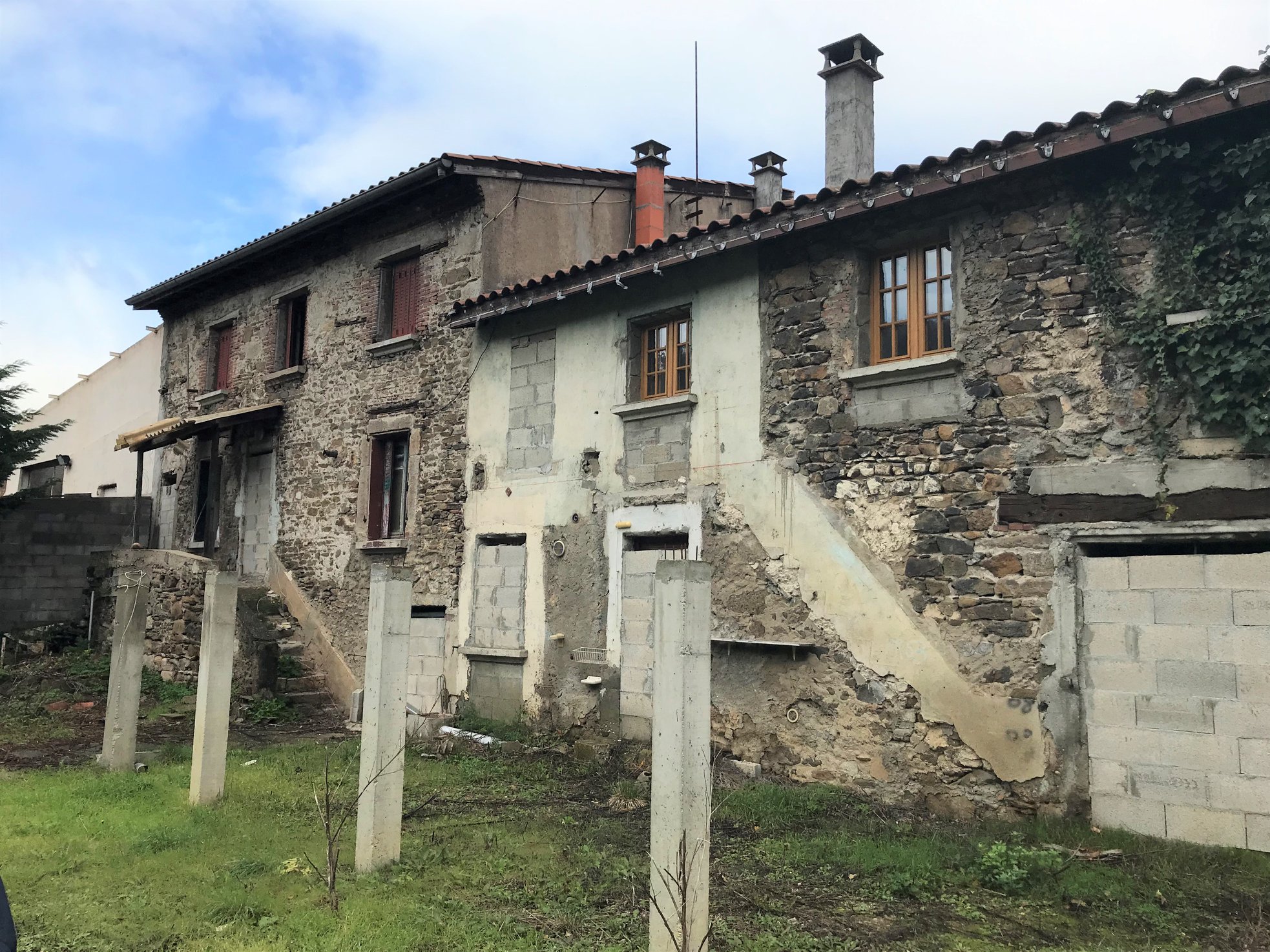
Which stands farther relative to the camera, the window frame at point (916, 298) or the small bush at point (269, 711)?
the small bush at point (269, 711)

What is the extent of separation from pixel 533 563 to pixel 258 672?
4.44 m

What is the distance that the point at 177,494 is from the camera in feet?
55.9

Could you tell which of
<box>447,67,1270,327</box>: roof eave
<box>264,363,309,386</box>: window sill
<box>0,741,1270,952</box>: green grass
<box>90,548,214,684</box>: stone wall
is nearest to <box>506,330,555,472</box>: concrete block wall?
<box>447,67,1270,327</box>: roof eave

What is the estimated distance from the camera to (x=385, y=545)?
41.6 feet

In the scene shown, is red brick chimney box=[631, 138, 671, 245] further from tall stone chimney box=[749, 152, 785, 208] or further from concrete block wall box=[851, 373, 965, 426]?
concrete block wall box=[851, 373, 965, 426]

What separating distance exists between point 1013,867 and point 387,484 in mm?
9689

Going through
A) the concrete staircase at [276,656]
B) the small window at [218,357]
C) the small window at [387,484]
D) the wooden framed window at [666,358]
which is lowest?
the concrete staircase at [276,656]

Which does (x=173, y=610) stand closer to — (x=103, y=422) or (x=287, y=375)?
(x=287, y=375)

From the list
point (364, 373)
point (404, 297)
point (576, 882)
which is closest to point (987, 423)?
point (576, 882)

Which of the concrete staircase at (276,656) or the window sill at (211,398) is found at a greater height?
the window sill at (211,398)

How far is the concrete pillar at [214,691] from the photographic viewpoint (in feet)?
24.4

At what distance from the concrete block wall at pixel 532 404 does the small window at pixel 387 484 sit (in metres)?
2.48

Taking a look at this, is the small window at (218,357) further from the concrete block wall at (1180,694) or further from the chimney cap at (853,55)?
the concrete block wall at (1180,694)

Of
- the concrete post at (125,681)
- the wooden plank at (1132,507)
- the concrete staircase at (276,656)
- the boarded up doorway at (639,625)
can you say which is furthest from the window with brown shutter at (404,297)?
the wooden plank at (1132,507)
